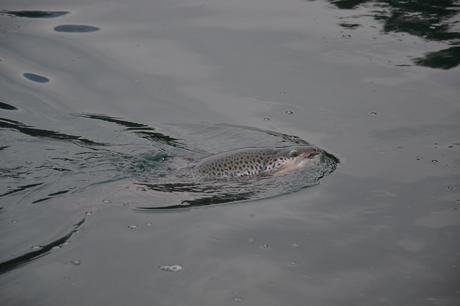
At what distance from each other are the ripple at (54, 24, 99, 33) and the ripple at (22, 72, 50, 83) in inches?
74.7

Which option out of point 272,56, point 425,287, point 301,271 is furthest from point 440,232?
point 272,56

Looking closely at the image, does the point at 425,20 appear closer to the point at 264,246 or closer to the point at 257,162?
the point at 257,162

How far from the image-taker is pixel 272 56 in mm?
10688

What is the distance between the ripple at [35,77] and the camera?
33.9 ft

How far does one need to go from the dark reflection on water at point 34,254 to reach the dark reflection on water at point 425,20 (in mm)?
6419

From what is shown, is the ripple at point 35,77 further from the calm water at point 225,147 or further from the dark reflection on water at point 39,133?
the dark reflection on water at point 39,133

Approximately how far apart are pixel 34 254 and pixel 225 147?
10.4 feet

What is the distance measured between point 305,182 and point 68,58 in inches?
220

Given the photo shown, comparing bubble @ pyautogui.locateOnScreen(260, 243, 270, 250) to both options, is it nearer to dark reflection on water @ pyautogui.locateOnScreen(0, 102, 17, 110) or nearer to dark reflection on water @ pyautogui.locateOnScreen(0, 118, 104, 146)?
dark reflection on water @ pyautogui.locateOnScreen(0, 118, 104, 146)

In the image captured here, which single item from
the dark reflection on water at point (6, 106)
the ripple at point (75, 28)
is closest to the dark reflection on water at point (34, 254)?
the dark reflection on water at point (6, 106)

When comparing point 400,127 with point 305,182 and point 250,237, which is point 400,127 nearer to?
point 305,182

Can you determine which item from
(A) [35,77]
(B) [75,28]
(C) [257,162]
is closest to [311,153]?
(C) [257,162]

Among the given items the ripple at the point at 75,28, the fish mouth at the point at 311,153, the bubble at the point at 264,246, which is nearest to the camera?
the bubble at the point at 264,246

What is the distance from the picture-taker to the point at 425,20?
11.6m
